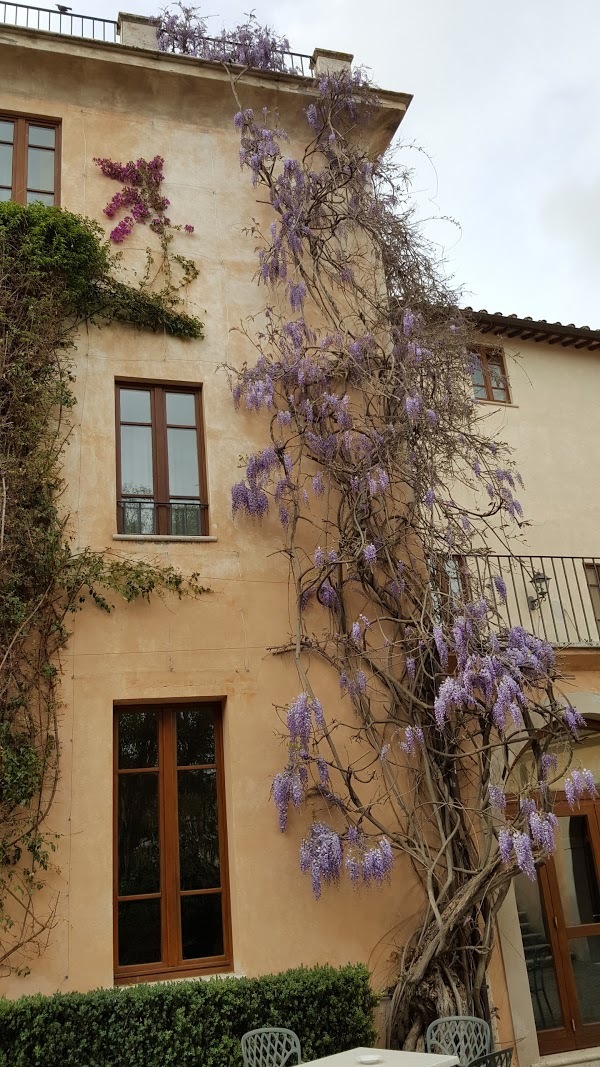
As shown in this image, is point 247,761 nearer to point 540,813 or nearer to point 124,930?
point 124,930

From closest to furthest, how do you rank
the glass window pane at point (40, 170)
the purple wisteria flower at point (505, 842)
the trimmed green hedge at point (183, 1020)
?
the trimmed green hedge at point (183, 1020) < the purple wisteria flower at point (505, 842) < the glass window pane at point (40, 170)

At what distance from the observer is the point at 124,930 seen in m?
6.64

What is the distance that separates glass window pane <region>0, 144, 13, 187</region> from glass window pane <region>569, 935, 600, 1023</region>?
918 cm

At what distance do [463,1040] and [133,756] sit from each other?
10.2 ft

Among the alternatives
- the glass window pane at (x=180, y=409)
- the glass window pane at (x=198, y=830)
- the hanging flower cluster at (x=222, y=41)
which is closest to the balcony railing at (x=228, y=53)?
the hanging flower cluster at (x=222, y=41)

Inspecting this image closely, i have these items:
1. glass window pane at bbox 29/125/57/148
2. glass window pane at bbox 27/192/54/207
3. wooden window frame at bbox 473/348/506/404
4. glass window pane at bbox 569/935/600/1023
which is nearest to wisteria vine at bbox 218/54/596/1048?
glass window pane at bbox 569/935/600/1023

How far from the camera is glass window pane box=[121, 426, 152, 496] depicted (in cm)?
791

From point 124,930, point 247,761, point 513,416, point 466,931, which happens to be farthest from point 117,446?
point 513,416

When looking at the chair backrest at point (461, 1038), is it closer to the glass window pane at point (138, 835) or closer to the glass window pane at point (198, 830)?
the glass window pane at point (198, 830)

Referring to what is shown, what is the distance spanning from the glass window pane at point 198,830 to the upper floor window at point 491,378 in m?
7.89

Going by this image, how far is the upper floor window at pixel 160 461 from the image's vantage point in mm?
7816

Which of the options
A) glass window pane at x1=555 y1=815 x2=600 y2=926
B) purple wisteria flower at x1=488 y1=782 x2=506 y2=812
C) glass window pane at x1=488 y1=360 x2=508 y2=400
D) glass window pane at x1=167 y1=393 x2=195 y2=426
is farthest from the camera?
glass window pane at x1=488 y1=360 x2=508 y2=400

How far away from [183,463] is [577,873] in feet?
18.8

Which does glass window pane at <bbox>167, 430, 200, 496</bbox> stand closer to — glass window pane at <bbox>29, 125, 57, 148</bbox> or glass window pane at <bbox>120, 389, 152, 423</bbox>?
glass window pane at <bbox>120, 389, 152, 423</bbox>
